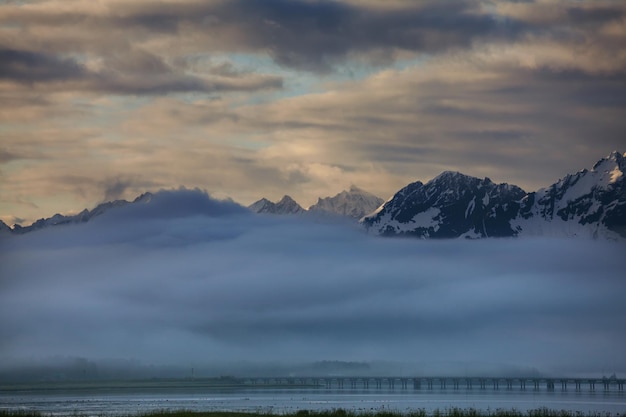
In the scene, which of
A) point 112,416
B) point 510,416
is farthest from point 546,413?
point 112,416

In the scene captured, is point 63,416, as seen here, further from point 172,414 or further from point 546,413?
point 546,413

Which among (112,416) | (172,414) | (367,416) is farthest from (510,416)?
(112,416)

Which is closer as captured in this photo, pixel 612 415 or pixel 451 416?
pixel 451 416

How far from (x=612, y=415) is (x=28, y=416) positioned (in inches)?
3787

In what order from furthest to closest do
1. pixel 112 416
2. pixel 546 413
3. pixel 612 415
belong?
pixel 612 415 < pixel 112 416 < pixel 546 413

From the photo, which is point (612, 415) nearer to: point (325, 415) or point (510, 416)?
point (510, 416)

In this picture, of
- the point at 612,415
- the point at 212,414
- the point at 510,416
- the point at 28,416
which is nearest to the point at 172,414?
the point at 212,414

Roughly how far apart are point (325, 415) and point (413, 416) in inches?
425

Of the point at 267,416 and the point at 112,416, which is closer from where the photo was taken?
the point at 267,416

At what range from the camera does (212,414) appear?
140250mm

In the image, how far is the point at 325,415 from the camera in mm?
135250

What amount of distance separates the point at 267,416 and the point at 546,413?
36.8 meters

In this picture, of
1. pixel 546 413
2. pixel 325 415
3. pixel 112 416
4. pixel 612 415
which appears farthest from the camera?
pixel 612 415

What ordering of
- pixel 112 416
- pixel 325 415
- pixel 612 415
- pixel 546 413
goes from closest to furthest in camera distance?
pixel 325 415 < pixel 546 413 < pixel 112 416 < pixel 612 415
